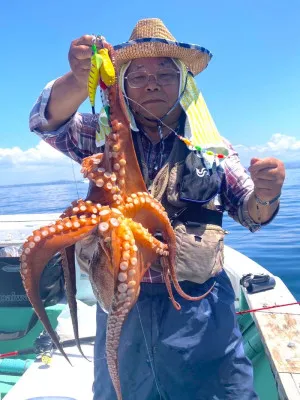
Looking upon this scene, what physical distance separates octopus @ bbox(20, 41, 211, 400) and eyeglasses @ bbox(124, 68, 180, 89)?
62 centimetres

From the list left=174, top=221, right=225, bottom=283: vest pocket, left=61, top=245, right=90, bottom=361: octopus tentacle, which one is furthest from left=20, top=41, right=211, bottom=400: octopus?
left=174, top=221, right=225, bottom=283: vest pocket

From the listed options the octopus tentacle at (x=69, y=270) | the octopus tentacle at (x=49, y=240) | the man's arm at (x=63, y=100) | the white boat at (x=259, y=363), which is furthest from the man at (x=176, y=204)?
the octopus tentacle at (x=49, y=240)

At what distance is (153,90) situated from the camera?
252cm

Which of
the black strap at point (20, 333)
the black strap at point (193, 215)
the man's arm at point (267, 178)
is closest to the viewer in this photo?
the man's arm at point (267, 178)

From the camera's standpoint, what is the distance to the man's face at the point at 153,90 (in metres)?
2.53

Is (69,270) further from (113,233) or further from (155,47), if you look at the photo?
(155,47)

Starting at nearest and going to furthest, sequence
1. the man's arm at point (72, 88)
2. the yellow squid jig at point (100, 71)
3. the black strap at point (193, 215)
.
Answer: the yellow squid jig at point (100, 71)
the man's arm at point (72, 88)
the black strap at point (193, 215)

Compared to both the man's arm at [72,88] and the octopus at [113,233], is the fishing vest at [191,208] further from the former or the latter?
the man's arm at [72,88]

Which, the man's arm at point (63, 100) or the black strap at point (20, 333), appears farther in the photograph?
the black strap at point (20, 333)

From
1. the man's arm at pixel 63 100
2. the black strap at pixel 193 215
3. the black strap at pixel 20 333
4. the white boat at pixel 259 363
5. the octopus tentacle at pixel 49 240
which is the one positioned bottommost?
the black strap at pixel 20 333

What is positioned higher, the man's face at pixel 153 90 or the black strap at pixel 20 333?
the man's face at pixel 153 90

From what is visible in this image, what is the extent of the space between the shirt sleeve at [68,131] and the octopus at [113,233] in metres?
0.69

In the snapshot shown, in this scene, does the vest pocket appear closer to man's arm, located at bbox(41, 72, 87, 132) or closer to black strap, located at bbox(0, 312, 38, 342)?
man's arm, located at bbox(41, 72, 87, 132)

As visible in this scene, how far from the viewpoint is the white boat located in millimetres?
3070
